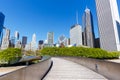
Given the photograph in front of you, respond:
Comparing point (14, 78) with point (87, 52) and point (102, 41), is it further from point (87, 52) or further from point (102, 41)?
point (102, 41)

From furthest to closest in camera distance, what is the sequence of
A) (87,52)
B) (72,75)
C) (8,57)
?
(87,52) → (8,57) → (72,75)

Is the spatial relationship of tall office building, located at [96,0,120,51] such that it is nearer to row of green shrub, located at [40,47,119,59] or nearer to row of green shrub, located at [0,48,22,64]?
row of green shrub, located at [40,47,119,59]

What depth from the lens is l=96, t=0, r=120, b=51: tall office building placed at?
141m

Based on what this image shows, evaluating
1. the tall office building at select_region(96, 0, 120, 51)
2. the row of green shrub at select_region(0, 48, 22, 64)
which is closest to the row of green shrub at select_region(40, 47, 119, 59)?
the row of green shrub at select_region(0, 48, 22, 64)

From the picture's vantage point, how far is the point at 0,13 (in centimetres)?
18200

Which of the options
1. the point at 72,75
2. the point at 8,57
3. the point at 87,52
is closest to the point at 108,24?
the point at 87,52

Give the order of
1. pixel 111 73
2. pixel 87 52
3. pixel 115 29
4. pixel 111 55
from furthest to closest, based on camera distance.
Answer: pixel 115 29
pixel 111 55
pixel 87 52
pixel 111 73

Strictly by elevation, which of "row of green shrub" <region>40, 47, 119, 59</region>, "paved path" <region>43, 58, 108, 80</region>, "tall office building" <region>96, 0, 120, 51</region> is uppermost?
"tall office building" <region>96, 0, 120, 51</region>

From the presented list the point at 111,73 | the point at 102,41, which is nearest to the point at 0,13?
the point at 102,41

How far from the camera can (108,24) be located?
491 feet

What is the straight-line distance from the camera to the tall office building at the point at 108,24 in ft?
463

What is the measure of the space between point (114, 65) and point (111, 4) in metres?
162

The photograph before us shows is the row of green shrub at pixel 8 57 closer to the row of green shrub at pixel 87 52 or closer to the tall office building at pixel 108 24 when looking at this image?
the row of green shrub at pixel 87 52

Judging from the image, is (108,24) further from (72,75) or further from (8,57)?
(72,75)
